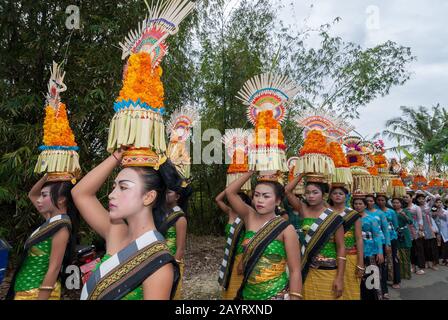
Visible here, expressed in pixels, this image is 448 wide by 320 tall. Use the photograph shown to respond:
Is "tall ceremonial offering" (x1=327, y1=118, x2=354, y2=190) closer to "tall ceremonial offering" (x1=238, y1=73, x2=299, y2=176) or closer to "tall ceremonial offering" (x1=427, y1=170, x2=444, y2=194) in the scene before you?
"tall ceremonial offering" (x1=238, y1=73, x2=299, y2=176)

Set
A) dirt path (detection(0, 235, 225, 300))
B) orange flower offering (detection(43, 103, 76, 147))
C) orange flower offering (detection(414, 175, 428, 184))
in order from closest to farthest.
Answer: orange flower offering (detection(43, 103, 76, 147))
dirt path (detection(0, 235, 225, 300))
orange flower offering (detection(414, 175, 428, 184))

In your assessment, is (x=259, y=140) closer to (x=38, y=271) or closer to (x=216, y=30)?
(x=38, y=271)

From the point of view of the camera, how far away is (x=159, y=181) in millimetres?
2021

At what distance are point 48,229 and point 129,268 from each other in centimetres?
161

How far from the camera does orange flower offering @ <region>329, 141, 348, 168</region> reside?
188 inches

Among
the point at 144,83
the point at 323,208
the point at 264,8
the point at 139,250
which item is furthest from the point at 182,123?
the point at 264,8

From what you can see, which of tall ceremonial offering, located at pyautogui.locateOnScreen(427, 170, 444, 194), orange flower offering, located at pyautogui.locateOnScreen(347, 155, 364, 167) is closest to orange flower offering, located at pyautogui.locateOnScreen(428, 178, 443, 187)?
tall ceremonial offering, located at pyautogui.locateOnScreen(427, 170, 444, 194)

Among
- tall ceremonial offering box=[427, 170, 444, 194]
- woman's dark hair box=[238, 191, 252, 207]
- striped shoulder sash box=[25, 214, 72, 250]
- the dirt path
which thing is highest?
tall ceremonial offering box=[427, 170, 444, 194]

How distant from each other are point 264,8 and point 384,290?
8057 mm

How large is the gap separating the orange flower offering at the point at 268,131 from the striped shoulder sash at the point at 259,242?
67 centimetres

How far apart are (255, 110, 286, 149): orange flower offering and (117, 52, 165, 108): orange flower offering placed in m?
1.38

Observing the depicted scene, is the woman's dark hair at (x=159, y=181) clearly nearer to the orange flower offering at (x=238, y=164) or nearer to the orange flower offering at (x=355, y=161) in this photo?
the orange flower offering at (x=238, y=164)

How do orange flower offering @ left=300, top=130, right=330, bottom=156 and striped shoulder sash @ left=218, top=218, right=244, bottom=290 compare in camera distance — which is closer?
orange flower offering @ left=300, top=130, right=330, bottom=156

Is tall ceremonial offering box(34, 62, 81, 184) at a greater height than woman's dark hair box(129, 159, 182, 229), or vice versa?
tall ceremonial offering box(34, 62, 81, 184)
